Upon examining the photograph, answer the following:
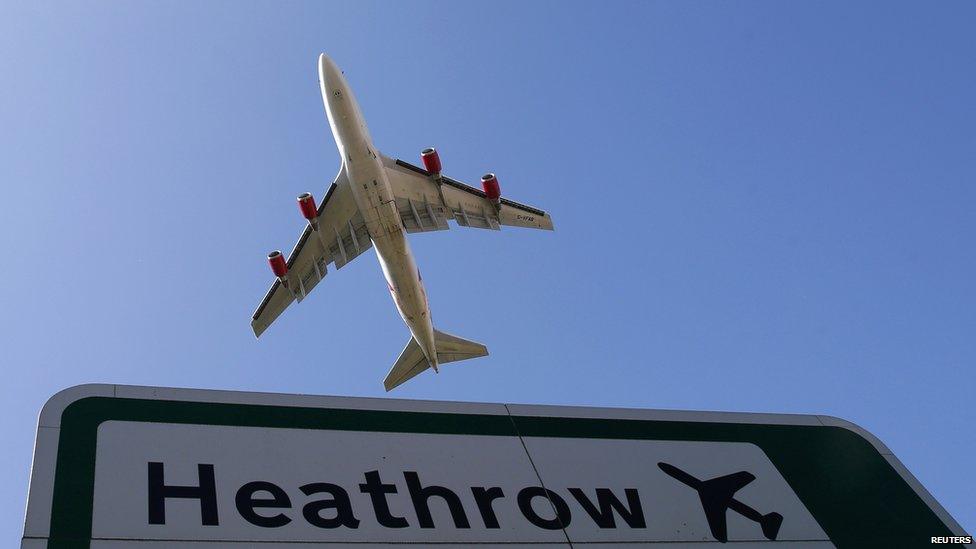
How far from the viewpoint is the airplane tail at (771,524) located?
21.3 ft

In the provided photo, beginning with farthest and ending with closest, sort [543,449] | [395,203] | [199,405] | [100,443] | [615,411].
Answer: [395,203] < [615,411] < [543,449] < [199,405] < [100,443]

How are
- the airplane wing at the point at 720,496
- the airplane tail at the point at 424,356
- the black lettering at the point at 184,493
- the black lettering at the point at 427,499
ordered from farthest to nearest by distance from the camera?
the airplane tail at the point at 424,356
the airplane wing at the point at 720,496
the black lettering at the point at 427,499
the black lettering at the point at 184,493

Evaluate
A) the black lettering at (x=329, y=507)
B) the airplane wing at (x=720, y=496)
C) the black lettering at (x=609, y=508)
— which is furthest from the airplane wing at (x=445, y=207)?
the black lettering at (x=329, y=507)

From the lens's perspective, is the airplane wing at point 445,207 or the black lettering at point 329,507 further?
the airplane wing at point 445,207

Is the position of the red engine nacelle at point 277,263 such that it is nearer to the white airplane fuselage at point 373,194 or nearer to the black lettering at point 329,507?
the white airplane fuselage at point 373,194

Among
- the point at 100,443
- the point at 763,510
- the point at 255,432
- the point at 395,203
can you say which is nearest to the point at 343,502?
the point at 255,432

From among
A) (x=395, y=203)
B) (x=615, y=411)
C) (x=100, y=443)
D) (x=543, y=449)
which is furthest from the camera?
(x=395, y=203)

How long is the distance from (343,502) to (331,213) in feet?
97.7

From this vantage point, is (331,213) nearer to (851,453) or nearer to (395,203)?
(395,203)

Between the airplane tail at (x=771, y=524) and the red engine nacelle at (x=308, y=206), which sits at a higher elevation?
the red engine nacelle at (x=308, y=206)

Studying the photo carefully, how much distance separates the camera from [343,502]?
5484mm

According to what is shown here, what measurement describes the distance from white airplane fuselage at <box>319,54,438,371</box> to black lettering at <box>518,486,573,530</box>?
2534 centimetres

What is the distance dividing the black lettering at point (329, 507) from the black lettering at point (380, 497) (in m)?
0.16

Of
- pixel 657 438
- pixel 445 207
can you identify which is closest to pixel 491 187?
pixel 445 207
